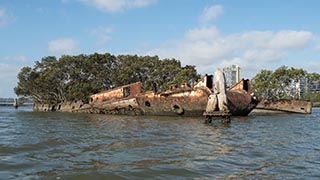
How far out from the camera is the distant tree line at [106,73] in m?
43.3

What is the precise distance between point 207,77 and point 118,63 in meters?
30.0

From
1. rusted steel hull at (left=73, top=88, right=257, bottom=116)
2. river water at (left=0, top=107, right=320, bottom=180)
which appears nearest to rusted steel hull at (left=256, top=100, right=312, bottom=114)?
rusted steel hull at (left=73, top=88, right=257, bottom=116)

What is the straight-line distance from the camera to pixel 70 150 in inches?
282

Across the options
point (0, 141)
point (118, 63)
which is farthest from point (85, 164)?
point (118, 63)

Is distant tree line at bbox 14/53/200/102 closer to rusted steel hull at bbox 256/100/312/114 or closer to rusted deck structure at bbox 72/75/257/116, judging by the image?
rusted steel hull at bbox 256/100/312/114

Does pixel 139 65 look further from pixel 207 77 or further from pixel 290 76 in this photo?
pixel 207 77

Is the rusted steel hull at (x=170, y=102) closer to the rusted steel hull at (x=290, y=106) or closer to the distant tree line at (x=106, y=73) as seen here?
the rusted steel hull at (x=290, y=106)

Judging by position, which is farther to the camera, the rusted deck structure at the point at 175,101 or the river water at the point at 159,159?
the rusted deck structure at the point at 175,101

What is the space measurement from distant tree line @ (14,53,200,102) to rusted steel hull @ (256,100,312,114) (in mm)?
15317

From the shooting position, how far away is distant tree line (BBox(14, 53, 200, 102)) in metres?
43.3

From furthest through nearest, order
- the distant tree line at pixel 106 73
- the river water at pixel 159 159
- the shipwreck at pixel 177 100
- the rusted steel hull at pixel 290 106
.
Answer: the distant tree line at pixel 106 73 → the rusted steel hull at pixel 290 106 → the shipwreck at pixel 177 100 → the river water at pixel 159 159

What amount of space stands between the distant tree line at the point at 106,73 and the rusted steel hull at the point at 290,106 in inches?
603

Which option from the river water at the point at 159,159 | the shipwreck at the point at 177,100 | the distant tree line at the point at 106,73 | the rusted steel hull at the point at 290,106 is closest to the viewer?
the river water at the point at 159,159

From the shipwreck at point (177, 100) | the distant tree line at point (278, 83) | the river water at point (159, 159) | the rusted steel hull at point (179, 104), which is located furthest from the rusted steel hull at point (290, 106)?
the river water at point (159, 159)
